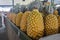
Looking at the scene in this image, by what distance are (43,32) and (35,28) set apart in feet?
Answer: 0.30

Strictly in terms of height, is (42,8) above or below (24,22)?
above

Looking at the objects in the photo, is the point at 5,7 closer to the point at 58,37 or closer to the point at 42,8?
the point at 42,8

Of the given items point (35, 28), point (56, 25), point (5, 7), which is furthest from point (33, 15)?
point (5, 7)

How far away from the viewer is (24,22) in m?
1.25

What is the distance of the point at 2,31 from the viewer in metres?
4.14

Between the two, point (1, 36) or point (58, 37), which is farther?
point (1, 36)

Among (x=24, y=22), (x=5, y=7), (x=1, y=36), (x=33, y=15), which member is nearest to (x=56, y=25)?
(x=33, y=15)

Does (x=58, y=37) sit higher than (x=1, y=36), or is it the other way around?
(x=58, y=37)

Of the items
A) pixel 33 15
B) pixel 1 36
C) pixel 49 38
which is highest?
pixel 33 15

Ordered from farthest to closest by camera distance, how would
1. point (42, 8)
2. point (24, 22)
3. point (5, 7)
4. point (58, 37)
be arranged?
point (5, 7), point (42, 8), point (24, 22), point (58, 37)

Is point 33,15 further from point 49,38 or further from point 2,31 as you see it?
point 2,31

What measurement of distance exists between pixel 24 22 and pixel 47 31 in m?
0.30

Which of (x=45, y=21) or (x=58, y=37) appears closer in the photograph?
(x=58, y=37)

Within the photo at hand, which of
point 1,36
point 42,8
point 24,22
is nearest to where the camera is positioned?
point 24,22
